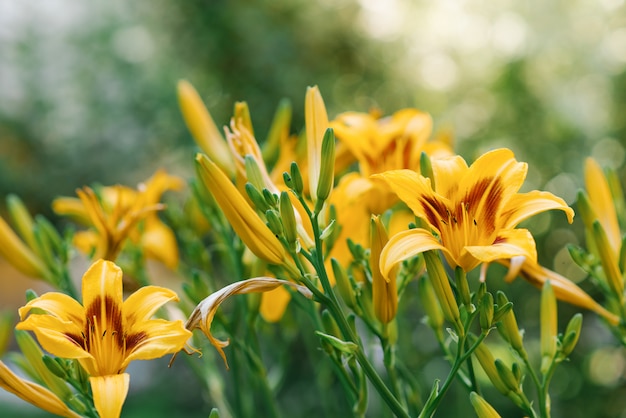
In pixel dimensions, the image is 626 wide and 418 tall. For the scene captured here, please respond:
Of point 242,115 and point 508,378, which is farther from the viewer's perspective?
point 242,115

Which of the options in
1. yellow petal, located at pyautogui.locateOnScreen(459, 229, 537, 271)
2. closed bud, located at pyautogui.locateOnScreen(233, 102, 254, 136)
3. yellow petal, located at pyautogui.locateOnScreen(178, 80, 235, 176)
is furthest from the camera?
yellow petal, located at pyautogui.locateOnScreen(178, 80, 235, 176)

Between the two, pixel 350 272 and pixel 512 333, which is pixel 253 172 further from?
pixel 512 333

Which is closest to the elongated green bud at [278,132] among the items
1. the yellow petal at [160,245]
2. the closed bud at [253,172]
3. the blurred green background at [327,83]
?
the yellow petal at [160,245]

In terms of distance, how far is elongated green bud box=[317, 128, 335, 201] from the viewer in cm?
58

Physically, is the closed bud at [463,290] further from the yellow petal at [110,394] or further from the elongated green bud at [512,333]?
the yellow petal at [110,394]

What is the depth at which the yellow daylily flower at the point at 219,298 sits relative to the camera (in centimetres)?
50

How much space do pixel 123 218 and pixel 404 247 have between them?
15.8 inches

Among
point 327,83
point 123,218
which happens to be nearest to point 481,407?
point 123,218

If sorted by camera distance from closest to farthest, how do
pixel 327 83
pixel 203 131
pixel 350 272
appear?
1. pixel 350 272
2. pixel 203 131
3. pixel 327 83

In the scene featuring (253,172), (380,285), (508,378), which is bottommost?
(508,378)

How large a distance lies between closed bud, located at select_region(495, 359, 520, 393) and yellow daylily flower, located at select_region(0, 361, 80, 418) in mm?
358

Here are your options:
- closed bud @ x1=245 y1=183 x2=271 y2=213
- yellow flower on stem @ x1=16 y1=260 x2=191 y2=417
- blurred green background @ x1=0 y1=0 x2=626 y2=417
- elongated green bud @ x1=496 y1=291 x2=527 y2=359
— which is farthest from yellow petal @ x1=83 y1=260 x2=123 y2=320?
blurred green background @ x1=0 y1=0 x2=626 y2=417

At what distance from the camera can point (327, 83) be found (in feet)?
12.0

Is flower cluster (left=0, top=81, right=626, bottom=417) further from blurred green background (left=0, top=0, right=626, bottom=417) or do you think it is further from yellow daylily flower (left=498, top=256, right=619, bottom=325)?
blurred green background (left=0, top=0, right=626, bottom=417)
